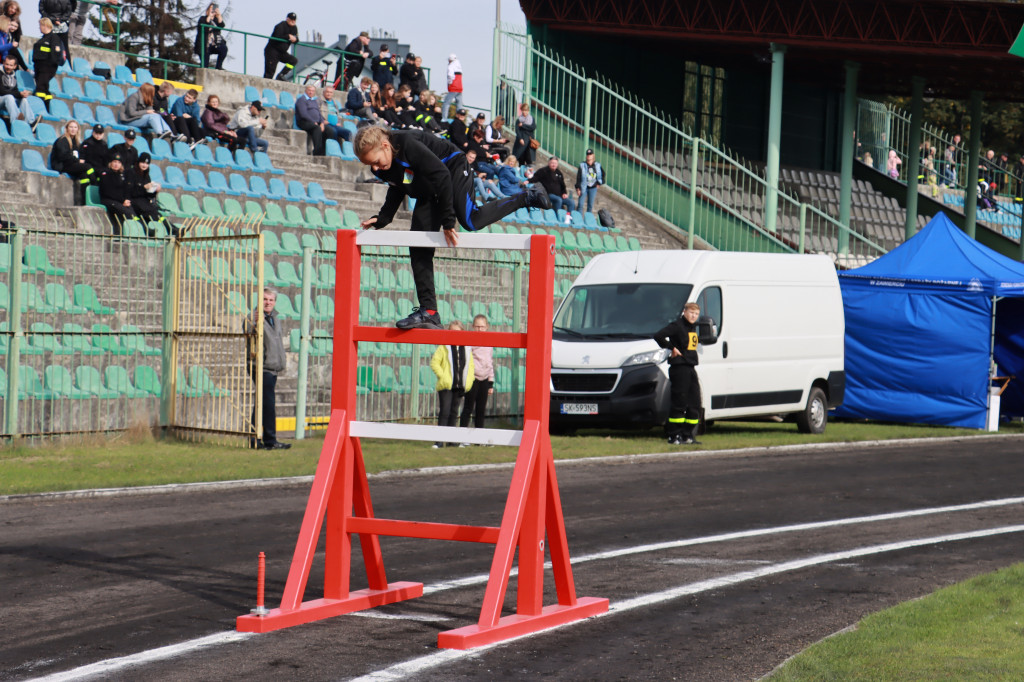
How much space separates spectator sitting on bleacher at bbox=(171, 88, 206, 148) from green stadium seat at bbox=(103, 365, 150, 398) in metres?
8.01

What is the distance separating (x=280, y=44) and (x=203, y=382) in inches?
587

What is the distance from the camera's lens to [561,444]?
727 inches

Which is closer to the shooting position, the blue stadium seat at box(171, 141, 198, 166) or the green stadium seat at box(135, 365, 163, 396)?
the green stadium seat at box(135, 365, 163, 396)

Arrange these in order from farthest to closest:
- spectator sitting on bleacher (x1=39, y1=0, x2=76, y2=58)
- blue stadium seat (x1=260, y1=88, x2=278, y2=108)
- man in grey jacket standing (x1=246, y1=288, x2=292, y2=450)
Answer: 1. blue stadium seat (x1=260, y1=88, x2=278, y2=108)
2. spectator sitting on bleacher (x1=39, y1=0, x2=76, y2=58)
3. man in grey jacket standing (x1=246, y1=288, x2=292, y2=450)

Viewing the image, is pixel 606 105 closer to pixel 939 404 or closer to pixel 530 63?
pixel 530 63

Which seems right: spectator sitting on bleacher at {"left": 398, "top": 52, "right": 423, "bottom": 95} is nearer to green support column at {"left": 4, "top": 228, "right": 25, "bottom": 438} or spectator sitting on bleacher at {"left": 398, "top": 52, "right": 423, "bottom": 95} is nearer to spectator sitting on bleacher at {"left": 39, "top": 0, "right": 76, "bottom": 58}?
spectator sitting on bleacher at {"left": 39, "top": 0, "right": 76, "bottom": 58}

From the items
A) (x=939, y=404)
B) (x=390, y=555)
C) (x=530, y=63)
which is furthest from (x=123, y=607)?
(x=530, y=63)

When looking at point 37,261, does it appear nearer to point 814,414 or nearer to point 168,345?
point 168,345

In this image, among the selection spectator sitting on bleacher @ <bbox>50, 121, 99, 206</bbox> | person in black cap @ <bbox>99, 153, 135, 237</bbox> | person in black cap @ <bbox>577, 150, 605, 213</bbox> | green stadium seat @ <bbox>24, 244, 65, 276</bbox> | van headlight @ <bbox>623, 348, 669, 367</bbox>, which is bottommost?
van headlight @ <bbox>623, 348, 669, 367</bbox>

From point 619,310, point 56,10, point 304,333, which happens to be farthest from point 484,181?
point 304,333

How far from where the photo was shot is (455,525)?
25.5ft

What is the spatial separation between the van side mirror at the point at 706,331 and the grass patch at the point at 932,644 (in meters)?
10.3

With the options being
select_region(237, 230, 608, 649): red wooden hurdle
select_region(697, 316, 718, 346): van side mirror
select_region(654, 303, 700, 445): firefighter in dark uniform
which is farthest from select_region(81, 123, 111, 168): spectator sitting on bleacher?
select_region(237, 230, 608, 649): red wooden hurdle

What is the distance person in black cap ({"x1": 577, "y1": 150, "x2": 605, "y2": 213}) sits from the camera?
97.8 ft
